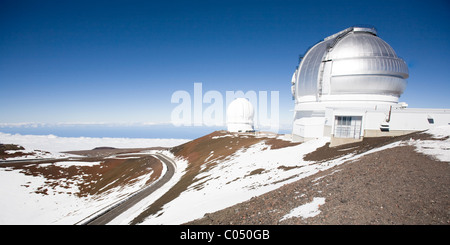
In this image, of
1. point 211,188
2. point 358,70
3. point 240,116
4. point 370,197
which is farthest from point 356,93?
point 240,116

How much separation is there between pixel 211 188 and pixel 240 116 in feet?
156

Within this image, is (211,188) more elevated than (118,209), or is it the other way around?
(211,188)

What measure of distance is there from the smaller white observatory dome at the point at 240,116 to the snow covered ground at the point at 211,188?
31.8m

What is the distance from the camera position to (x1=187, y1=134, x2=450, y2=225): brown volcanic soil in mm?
5770

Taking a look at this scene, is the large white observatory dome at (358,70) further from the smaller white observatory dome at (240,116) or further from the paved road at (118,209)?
the smaller white observatory dome at (240,116)

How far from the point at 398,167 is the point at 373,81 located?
65.3 ft

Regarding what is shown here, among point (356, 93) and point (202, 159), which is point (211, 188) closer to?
point (202, 159)

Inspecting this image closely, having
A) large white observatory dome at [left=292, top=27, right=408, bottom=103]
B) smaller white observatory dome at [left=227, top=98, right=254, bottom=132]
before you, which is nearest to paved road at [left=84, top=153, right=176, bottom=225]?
large white observatory dome at [left=292, top=27, right=408, bottom=103]

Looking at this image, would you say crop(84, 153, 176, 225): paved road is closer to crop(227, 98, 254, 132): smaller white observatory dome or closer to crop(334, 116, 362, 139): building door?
crop(334, 116, 362, 139): building door

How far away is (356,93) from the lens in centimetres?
2548

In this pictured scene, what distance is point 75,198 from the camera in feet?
Answer: 107

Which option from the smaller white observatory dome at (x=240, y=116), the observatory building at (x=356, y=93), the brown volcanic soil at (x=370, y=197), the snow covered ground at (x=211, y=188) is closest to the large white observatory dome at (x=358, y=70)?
the observatory building at (x=356, y=93)

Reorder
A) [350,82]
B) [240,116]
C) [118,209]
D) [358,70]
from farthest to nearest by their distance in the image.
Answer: [240,116], [350,82], [358,70], [118,209]
